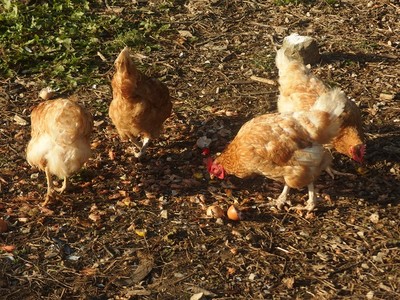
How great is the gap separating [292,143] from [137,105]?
1634mm

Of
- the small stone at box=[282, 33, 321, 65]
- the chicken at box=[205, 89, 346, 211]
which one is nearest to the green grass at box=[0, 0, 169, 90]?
the small stone at box=[282, 33, 321, 65]

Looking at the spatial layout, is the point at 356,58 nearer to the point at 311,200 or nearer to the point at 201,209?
the point at 311,200

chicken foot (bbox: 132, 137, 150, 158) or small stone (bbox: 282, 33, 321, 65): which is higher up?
small stone (bbox: 282, 33, 321, 65)

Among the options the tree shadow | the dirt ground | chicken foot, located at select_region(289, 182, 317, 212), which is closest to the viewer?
the dirt ground

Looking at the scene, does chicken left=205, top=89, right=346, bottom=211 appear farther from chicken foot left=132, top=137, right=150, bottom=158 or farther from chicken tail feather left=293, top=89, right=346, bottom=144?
chicken foot left=132, top=137, right=150, bottom=158

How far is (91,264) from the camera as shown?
15.4 feet

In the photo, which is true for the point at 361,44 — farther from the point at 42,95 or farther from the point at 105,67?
the point at 42,95

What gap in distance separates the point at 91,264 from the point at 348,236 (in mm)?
2178

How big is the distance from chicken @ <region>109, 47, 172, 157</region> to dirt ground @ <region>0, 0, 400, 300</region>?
29 cm

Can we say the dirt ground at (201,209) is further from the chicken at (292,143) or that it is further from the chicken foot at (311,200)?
the chicken at (292,143)

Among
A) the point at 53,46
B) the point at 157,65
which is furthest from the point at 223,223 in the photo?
the point at 53,46

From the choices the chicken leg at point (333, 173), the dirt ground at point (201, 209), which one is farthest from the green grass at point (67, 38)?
the chicken leg at point (333, 173)

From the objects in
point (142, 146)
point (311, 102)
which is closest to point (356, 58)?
point (311, 102)

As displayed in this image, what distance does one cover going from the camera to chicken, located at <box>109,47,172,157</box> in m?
5.52
